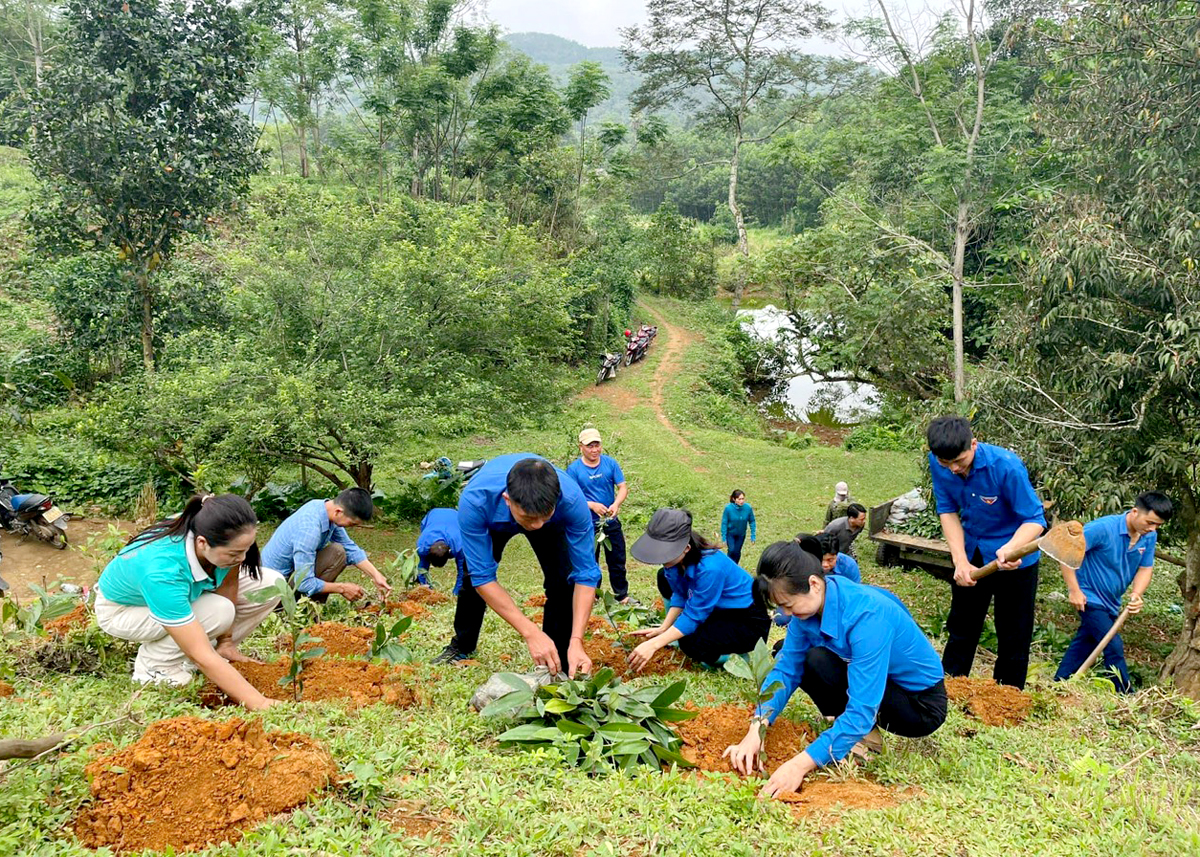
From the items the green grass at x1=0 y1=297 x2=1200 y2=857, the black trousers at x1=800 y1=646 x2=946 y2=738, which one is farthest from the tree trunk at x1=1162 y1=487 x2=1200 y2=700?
the black trousers at x1=800 y1=646 x2=946 y2=738

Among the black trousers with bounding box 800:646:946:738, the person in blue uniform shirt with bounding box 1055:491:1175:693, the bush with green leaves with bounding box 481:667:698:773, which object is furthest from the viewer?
the person in blue uniform shirt with bounding box 1055:491:1175:693

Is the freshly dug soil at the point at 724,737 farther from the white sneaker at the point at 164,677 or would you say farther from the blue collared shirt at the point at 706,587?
the white sneaker at the point at 164,677

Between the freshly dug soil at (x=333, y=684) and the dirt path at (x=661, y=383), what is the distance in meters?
12.3

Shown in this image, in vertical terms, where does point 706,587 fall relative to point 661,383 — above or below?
above

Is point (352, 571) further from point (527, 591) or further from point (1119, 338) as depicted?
point (1119, 338)

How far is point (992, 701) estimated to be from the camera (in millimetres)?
4125

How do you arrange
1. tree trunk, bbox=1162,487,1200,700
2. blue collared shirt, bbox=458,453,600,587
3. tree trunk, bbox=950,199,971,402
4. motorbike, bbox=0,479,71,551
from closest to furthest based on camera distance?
blue collared shirt, bbox=458,453,600,587
tree trunk, bbox=1162,487,1200,700
motorbike, bbox=0,479,71,551
tree trunk, bbox=950,199,971,402

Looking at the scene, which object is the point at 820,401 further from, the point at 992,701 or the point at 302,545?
the point at 302,545

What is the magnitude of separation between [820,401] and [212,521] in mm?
20921

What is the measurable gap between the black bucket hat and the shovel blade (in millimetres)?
1909

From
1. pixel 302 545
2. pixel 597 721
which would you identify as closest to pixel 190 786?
pixel 597 721

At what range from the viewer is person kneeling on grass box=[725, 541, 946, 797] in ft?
9.56

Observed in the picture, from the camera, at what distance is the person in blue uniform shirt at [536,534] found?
3326 mm

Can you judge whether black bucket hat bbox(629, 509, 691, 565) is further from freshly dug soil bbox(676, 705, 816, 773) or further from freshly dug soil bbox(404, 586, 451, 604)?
freshly dug soil bbox(404, 586, 451, 604)
